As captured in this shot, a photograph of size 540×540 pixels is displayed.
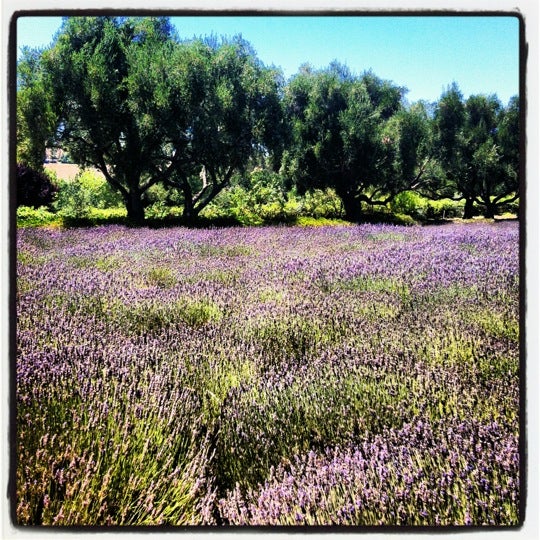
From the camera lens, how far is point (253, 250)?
2891mm

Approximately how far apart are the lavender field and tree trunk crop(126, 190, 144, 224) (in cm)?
30

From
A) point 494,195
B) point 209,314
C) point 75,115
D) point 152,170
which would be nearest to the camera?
point 209,314

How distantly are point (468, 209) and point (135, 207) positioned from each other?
211 cm

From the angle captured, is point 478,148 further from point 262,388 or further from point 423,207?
point 262,388

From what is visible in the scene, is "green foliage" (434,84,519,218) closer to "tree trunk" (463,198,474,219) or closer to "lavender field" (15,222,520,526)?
"tree trunk" (463,198,474,219)

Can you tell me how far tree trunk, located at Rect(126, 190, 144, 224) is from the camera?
2.98 metres

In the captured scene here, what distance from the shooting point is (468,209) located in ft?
10.2

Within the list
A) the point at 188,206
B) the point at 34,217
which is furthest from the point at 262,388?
the point at 188,206

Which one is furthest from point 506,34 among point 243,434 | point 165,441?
point 165,441

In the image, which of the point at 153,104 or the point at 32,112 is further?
the point at 153,104

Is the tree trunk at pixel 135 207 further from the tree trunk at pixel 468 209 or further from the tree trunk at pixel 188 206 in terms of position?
the tree trunk at pixel 468 209

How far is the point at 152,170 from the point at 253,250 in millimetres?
918

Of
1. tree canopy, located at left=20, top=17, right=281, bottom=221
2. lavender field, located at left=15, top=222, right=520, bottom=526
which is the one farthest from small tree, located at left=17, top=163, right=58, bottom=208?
tree canopy, located at left=20, top=17, right=281, bottom=221

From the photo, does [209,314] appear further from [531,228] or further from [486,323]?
[531,228]
